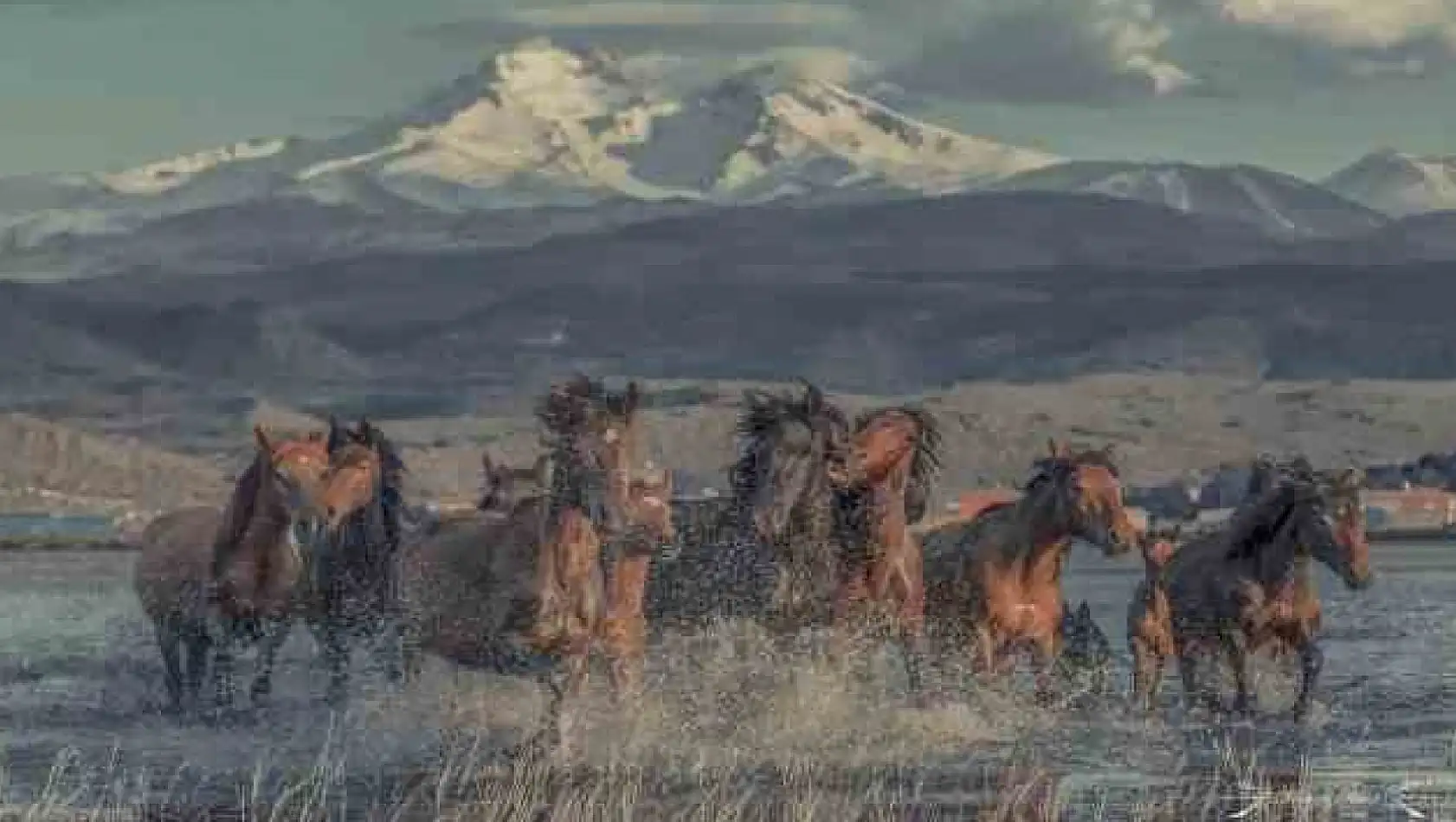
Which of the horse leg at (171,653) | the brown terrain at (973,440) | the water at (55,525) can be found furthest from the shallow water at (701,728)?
the brown terrain at (973,440)

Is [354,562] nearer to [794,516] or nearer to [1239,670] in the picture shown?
[794,516]

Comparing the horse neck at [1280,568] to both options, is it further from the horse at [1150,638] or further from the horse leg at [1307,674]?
the horse at [1150,638]

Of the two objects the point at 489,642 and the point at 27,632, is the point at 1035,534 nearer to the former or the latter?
the point at 489,642

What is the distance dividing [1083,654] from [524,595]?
5.32 m

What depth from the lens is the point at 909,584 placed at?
24906 millimetres

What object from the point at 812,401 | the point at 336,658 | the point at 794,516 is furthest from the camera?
the point at 336,658

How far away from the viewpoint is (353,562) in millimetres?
26000

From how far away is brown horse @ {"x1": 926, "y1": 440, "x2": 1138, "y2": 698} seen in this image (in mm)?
24906

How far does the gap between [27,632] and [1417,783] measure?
24983mm

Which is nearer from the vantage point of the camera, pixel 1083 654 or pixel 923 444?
pixel 923 444

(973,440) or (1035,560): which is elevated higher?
(1035,560)

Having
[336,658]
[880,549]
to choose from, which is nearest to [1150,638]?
[880,549]

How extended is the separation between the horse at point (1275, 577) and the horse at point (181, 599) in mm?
7012

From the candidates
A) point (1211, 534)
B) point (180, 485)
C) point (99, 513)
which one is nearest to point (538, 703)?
point (1211, 534)
